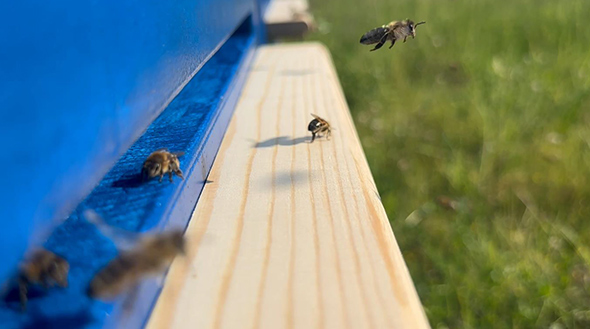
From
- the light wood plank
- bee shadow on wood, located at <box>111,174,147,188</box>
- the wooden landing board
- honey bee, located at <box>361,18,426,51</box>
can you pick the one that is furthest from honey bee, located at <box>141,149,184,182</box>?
the light wood plank

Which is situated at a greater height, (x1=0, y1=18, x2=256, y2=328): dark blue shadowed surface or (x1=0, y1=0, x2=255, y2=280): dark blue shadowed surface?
(x1=0, y1=0, x2=255, y2=280): dark blue shadowed surface

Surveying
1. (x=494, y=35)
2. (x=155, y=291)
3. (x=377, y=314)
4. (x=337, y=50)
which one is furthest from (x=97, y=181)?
(x=494, y=35)

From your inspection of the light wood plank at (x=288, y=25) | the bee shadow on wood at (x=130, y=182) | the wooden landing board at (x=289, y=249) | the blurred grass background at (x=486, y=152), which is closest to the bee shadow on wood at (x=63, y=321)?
the wooden landing board at (x=289, y=249)

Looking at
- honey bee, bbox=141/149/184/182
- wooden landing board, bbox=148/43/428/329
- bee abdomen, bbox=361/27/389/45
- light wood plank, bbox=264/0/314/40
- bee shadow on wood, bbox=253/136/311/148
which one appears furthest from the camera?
light wood plank, bbox=264/0/314/40

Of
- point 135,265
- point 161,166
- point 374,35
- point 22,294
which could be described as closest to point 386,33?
point 374,35

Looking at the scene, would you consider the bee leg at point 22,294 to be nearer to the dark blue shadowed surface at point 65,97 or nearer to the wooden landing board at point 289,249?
the dark blue shadowed surface at point 65,97

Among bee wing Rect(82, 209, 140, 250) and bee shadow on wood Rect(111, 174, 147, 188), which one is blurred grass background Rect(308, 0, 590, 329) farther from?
bee wing Rect(82, 209, 140, 250)

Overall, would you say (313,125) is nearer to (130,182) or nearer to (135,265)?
(130,182)

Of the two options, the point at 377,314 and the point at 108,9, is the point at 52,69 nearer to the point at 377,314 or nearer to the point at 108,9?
the point at 108,9
